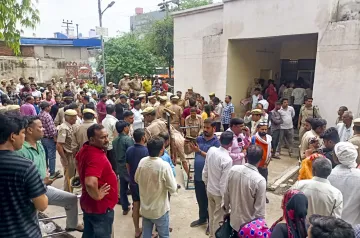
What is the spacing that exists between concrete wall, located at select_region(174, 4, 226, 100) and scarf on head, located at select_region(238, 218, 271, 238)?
27.2ft

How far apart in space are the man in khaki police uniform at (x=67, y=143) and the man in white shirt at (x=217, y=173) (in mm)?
2764

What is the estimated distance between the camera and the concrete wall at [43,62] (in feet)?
62.4

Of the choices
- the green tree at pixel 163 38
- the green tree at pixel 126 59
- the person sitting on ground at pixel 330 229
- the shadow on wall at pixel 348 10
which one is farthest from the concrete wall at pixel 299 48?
the green tree at pixel 126 59

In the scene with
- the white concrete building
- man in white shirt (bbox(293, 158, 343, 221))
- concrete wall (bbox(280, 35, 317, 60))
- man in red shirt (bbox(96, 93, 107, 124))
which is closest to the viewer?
man in white shirt (bbox(293, 158, 343, 221))

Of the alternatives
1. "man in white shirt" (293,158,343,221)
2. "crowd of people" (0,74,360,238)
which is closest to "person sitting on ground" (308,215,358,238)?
"crowd of people" (0,74,360,238)

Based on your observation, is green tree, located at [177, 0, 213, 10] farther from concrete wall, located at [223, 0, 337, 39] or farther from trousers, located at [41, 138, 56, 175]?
trousers, located at [41, 138, 56, 175]

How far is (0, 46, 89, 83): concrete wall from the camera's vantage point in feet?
62.4

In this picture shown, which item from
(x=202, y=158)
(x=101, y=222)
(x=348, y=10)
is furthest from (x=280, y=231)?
(x=348, y=10)

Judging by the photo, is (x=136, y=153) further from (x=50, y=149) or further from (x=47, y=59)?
(x=47, y=59)

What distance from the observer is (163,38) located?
2144 centimetres

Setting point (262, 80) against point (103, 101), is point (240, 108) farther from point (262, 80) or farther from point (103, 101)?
point (103, 101)

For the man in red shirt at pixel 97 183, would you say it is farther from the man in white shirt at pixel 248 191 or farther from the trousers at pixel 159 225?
the man in white shirt at pixel 248 191

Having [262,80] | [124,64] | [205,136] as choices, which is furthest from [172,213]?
[124,64]

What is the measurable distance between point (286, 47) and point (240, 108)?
3573mm
